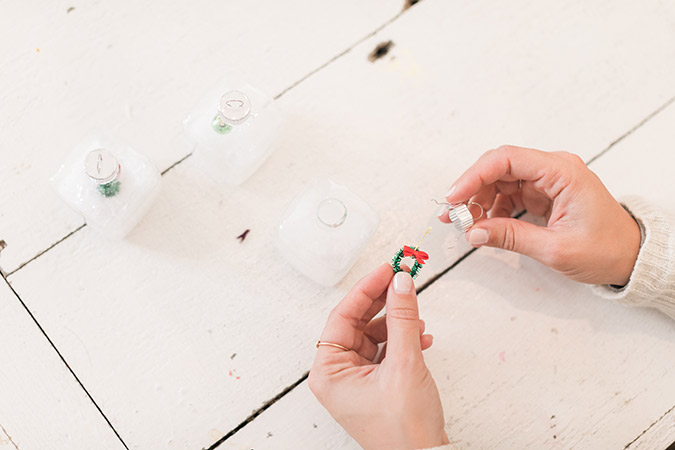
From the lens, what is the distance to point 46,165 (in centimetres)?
72

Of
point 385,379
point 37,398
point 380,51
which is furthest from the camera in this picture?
point 380,51

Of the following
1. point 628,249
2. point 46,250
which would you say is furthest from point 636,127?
point 46,250

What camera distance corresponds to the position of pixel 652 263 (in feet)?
2.20

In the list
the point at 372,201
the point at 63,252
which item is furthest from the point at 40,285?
the point at 372,201

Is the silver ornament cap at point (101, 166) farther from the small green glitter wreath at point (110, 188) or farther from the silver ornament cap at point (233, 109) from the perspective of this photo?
the silver ornament cap at point (233, 109)

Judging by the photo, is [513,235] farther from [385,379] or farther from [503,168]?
[385,379]

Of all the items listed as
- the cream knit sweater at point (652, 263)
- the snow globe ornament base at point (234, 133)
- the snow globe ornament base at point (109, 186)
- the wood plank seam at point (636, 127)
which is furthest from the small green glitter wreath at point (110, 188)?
the wood plank seam at point (636, 127)

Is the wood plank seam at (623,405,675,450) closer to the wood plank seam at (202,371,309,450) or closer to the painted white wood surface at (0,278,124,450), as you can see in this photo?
the wood plank seam at (202,371,309,450)

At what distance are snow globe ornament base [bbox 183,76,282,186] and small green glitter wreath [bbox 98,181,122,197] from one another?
0.11 metres

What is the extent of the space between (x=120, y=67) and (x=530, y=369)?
654 millimetres

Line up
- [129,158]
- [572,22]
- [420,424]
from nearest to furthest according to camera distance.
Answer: [420,424]
[129,158]
[572,22]

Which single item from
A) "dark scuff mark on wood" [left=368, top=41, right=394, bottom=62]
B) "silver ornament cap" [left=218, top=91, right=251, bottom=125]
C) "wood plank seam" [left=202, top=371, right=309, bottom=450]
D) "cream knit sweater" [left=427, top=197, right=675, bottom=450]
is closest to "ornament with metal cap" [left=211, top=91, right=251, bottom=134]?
"silver ornament cap" [left=218, top=91, right=251, bottom=125]

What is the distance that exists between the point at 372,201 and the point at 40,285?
1.38 ft

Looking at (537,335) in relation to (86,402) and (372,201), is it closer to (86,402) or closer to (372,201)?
(372,201)
